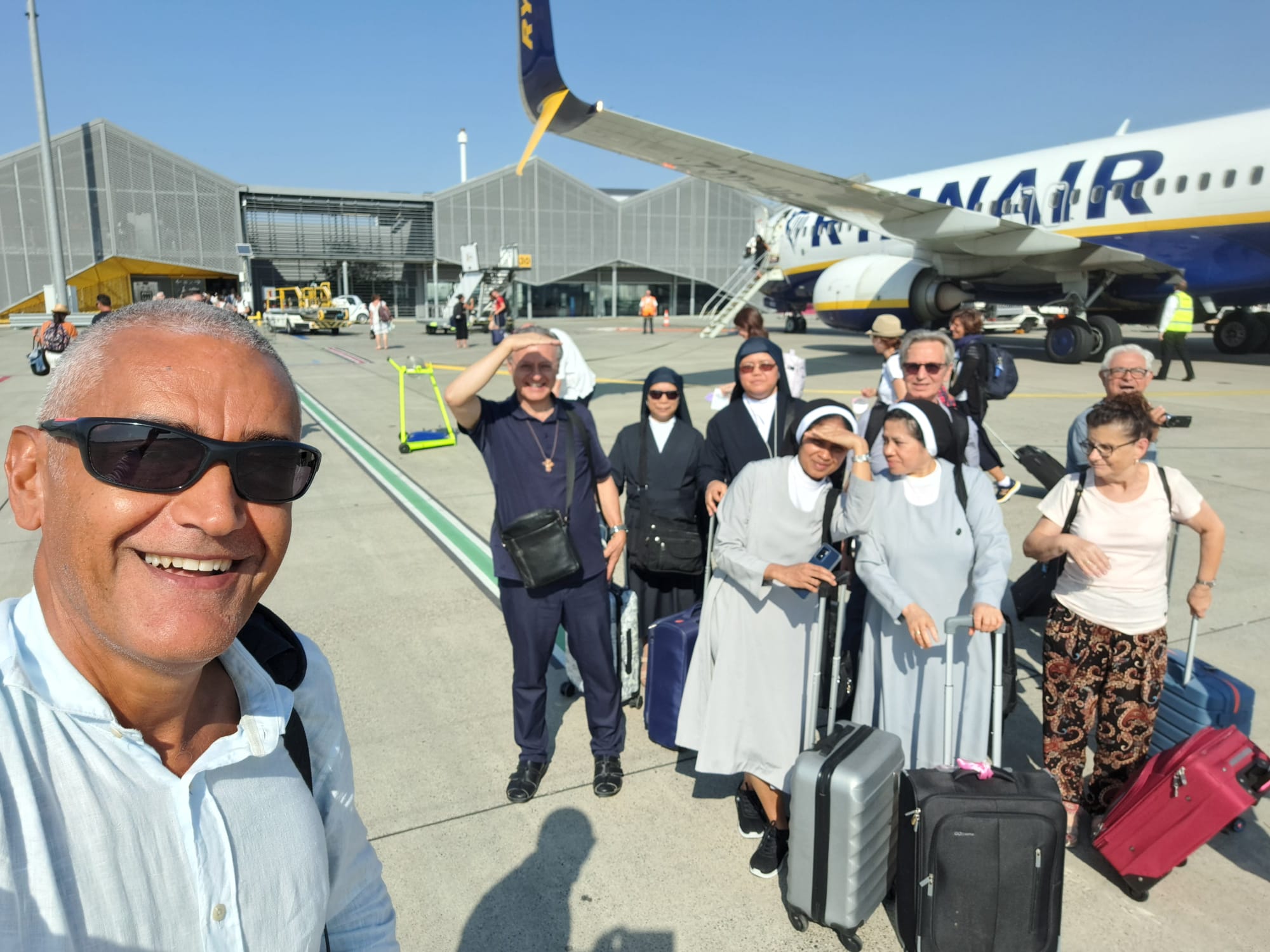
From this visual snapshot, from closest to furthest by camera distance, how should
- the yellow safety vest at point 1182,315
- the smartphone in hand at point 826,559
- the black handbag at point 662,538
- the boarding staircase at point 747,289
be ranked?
the smartphone in hand at point 826,559 < the black handbag at point 662,538 < the yellow safety vest at point 1182,315 < the boarding staircase at point 747,289

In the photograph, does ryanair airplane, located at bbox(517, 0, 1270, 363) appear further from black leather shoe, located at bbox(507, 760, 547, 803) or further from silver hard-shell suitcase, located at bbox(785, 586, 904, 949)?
silver hard-shell suitcase, located at bbox(785, 586, 904, 949)

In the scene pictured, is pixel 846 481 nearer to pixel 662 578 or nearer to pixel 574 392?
pixel 662 578

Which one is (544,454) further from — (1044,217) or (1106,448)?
(1044,217)

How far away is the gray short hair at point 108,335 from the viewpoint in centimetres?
91

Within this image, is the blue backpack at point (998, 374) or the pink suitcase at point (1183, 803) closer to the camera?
the pink suitcase at point (1183, 803)

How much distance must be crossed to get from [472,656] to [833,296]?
15.7 metres

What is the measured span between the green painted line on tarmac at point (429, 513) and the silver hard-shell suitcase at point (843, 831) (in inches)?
63.1

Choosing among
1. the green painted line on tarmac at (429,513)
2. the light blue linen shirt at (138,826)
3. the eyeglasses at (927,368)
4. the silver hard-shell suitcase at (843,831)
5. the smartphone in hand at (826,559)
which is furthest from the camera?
the green painted line on tarmac at (429,513)

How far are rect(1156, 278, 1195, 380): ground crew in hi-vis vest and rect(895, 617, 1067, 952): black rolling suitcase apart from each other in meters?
13.9

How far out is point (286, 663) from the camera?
3.81 ft

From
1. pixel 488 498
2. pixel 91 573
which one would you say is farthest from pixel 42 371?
pixel 91 573

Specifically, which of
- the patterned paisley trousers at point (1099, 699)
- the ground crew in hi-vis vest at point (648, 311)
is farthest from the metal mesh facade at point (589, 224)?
the patterned paisley trousers at point (1099, 699)

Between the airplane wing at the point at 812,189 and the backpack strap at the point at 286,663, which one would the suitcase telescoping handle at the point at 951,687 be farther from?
the airplane wing at the point at 812,189

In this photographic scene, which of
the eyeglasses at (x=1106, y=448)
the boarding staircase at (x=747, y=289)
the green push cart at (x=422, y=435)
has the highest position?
the boarding staircase at (x=747, y=289)
